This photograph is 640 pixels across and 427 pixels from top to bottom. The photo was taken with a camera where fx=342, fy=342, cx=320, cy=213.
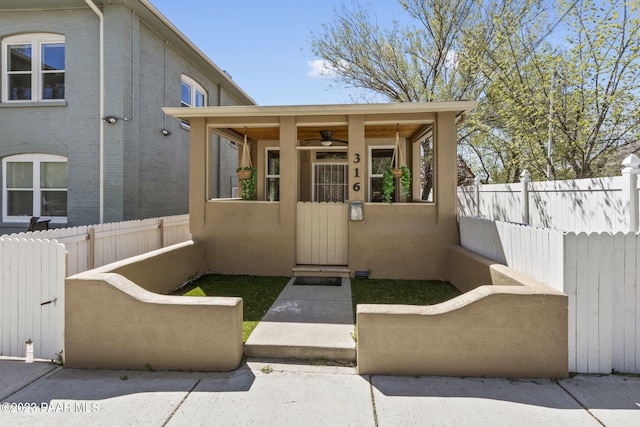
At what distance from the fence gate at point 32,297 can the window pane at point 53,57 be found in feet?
22.3

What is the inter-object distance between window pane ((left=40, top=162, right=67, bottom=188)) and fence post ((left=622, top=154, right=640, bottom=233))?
11042mm

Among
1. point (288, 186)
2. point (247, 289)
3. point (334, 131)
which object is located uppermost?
point (334, 131)

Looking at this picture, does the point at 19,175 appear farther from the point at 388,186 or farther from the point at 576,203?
the point at 576,203

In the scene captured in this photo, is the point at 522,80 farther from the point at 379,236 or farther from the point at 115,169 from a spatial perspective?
the point at 115,169

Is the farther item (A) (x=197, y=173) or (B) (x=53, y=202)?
(B) (x=53, y=202)

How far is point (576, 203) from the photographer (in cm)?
557

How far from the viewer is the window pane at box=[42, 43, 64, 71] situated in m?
8.44

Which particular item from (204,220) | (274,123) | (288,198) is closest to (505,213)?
(288,198)

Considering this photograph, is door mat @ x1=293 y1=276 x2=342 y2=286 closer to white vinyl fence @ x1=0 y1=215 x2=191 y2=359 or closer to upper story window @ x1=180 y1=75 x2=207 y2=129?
white vinyl fence @ x1=0 y1=215 x2=191 y2=359

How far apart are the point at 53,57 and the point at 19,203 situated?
3.72 metres

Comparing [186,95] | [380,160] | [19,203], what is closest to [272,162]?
[380,160]

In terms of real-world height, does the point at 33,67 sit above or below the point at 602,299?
above

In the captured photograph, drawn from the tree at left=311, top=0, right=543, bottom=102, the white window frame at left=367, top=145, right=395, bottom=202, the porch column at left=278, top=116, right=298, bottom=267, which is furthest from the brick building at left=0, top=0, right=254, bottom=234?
the tree at left=311, top=0, right=543, bottom=102

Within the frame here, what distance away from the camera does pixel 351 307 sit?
16.6ft
